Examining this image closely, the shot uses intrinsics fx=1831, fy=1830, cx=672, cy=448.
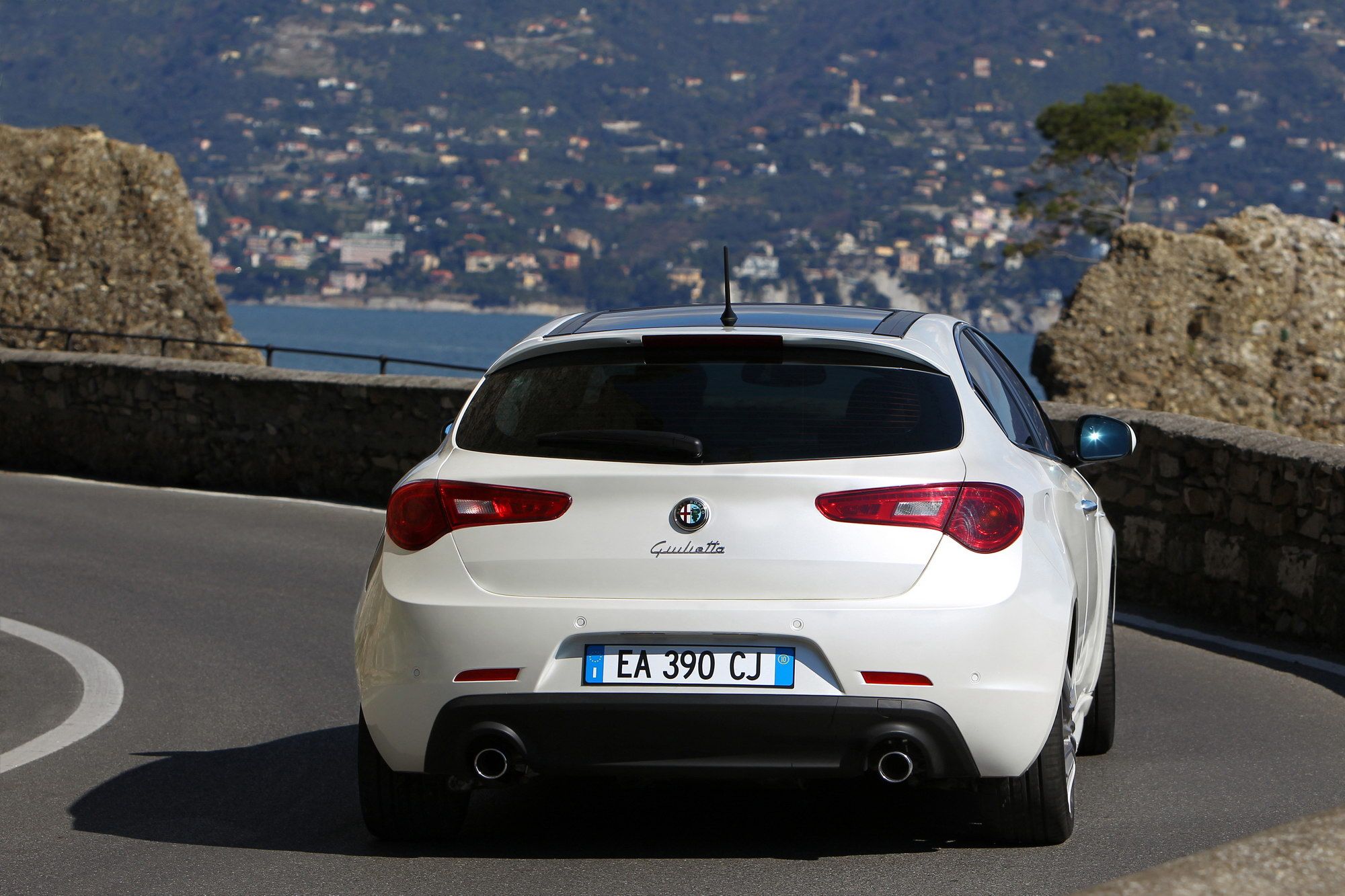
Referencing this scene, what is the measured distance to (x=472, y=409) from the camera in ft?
16.3

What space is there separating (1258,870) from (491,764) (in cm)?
216

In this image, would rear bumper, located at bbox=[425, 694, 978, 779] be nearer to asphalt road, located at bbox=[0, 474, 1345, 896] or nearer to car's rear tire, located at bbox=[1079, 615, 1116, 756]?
asphalt road, located at bbox=[0, 474, 1345, 896]

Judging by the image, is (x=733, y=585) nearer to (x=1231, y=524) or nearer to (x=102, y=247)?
(x=1231, y=524)

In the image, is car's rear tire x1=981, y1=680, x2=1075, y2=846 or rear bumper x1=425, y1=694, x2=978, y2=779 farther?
car's rear tire x1=981, y1=680, x2=1075, y2=846

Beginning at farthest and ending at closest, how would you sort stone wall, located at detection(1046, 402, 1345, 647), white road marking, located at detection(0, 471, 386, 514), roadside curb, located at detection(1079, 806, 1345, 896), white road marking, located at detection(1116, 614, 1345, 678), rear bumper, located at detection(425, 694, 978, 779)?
white road marking, located at detection(0, 471, 386, 514) < stone wall, located at detection(1046, 402, 1345, 647) < white road marking, located at detection(1116, 614, 1345, 678) < rear bumper, located at detection(425, 694, 978, 779) < roadside curb, located at detection(1079, 806, 1345, 896)

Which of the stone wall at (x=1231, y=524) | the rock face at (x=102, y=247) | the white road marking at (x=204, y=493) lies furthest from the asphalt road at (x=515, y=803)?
the rock face at (x=102, y=247)

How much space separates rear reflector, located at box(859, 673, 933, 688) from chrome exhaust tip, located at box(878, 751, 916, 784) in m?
0.19

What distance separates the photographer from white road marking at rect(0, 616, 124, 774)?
6.41 m

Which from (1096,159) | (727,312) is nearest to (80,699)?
(727,312)

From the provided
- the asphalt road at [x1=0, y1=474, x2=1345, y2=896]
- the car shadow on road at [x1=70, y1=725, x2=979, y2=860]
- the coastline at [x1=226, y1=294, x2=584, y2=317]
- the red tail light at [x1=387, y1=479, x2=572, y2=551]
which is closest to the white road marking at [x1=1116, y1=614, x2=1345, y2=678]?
the asphalt road at [x1=0, y1=474, x2=1345, y2=896]

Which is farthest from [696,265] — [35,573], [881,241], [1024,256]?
[35,573]

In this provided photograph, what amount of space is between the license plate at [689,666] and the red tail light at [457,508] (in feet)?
1.29

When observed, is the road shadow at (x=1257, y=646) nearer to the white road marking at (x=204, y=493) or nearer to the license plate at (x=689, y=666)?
the license plate at (x=689, y=666)

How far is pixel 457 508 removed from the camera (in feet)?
15.4
